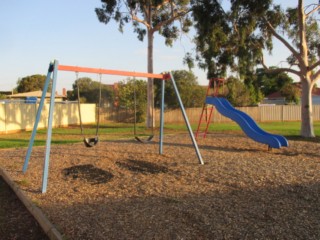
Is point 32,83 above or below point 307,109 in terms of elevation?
above

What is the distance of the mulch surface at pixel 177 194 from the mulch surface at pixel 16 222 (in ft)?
0.80

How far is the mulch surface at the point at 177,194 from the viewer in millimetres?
4348

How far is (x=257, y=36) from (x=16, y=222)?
14670 millimetres

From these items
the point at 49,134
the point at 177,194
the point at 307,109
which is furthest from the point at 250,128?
the point at 49,134

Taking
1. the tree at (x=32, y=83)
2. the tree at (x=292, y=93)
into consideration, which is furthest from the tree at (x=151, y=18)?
the tree at (x=32, y=83)

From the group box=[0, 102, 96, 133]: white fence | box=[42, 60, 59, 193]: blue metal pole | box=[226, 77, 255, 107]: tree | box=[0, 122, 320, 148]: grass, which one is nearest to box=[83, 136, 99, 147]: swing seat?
box=[42, 60, 59, 193]: blue metal pole

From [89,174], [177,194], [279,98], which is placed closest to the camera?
[177,194]

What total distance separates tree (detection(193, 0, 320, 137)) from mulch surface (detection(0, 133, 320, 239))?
6302 millimetres

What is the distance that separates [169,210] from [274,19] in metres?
13.6

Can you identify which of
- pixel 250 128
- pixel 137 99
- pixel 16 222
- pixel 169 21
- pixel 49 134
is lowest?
pixel 16 222

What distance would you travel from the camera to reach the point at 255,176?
7230mm

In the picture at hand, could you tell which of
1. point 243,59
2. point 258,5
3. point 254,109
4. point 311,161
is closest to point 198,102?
point 254,109

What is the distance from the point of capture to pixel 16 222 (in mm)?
5238

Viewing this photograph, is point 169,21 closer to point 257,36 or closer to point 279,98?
point 257,36
